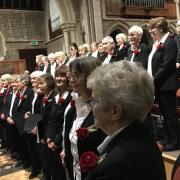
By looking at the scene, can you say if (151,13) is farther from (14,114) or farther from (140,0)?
(14,114)

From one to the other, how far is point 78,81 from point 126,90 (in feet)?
2.98

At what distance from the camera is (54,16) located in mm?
13492

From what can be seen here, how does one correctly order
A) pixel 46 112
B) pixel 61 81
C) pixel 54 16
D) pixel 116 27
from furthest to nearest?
pixel 54 16 → pixel 116 27 → pixel 46 112 → pixel 61 81

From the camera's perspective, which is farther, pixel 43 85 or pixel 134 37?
pixel 134 37

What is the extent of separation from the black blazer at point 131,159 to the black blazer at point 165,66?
2.25 m

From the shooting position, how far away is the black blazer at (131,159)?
1.05 meters

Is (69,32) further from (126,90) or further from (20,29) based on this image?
(126,90)

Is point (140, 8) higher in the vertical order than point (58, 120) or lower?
higher

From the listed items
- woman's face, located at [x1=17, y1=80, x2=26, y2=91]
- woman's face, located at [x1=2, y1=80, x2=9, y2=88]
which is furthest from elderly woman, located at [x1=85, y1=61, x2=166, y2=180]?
woman's face, located at [x1=2, y1=80, x2=9, y2=88]

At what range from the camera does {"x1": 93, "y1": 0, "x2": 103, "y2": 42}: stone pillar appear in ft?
37.2

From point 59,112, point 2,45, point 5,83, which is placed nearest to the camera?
point 59,112

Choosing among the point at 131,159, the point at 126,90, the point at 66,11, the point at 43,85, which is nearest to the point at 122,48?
the point at 43,85

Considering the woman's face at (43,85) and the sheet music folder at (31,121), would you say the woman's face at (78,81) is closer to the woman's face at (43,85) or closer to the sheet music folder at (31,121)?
the woman's face at (43,85)

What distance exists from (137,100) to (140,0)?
12216mm
